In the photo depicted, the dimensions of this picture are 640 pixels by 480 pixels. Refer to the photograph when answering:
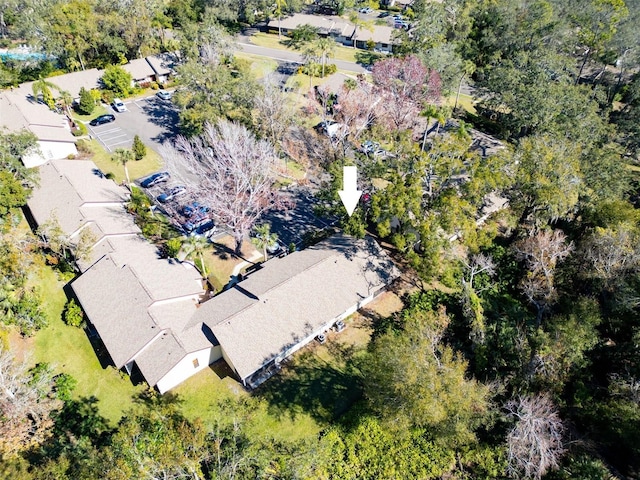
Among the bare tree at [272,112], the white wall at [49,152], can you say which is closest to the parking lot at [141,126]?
the white wall at [49,152]

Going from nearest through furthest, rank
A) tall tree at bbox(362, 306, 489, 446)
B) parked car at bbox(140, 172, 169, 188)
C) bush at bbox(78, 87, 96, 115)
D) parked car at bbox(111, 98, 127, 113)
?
tall tree at bbox(362, 306, 489, 446), parked car at bbox(140, 172, 169, 188), bush at bbox(78, 87, 96, 115), parked car at bbox(111, 98, 127, 113)

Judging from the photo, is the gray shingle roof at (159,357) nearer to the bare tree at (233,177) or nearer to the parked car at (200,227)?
the bare tree at (233,177)

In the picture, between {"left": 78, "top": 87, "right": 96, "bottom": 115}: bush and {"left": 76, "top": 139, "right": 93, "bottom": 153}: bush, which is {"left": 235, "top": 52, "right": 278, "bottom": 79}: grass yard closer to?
{"left": 78, "top": 87, "right": 96, "bottom": 115}: bush

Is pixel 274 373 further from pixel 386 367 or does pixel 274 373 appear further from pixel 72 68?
pixel 72 68

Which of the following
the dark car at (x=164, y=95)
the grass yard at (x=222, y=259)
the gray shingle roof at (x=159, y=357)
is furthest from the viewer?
the dark car at (x=164, y=95)

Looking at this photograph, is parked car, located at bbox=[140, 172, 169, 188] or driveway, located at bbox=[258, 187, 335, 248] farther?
parked car, located at bbox=[140, 172, 169, 188]

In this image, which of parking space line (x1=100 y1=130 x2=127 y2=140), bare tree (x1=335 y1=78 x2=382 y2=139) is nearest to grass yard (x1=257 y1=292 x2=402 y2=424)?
bare tree (x1=335 y1=78 x2=382 y2=139)

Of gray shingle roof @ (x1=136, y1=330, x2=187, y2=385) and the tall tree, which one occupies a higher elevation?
the tall tree
